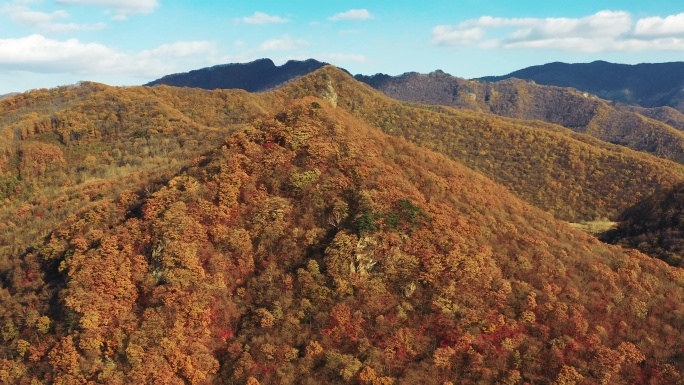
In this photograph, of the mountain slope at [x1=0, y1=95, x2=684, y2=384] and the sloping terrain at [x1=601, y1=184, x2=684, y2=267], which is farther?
the sloping terrain at [x1=601, y1=184, x2=684, y2=267]

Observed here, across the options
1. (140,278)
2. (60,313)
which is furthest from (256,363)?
(60,313)

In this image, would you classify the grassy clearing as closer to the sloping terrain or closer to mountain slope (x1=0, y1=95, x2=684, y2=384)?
the sloping terrain

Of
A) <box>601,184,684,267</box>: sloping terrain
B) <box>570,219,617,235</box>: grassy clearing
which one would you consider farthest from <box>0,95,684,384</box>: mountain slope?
<box>570,219,617,235</box>: grassy clearing

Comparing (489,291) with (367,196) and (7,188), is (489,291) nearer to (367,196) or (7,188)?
(367,196)

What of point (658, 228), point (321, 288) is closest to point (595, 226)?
point (658, 228)

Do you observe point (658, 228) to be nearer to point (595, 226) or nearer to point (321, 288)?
point (595, 226)

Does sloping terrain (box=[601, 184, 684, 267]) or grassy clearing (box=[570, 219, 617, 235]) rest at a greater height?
sloping terrain (box=[601, 184, 684, 267])
